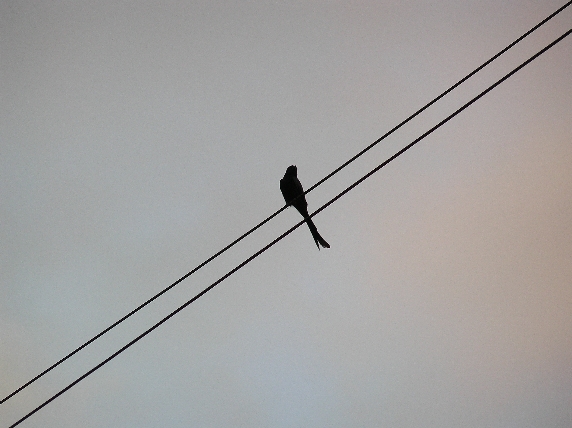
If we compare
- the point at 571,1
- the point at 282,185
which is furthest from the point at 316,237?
the point at 571,1

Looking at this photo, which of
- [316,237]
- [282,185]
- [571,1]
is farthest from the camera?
[282,185]

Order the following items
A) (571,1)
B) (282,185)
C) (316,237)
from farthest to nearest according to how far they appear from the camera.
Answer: (282,185), (316,237), (571,1)

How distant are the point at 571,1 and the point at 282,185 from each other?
3.99m

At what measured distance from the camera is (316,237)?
4.90m

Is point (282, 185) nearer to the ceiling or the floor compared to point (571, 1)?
nearer to the ceiling

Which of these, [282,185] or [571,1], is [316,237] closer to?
[282,185]

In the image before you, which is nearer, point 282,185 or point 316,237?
point 316,237

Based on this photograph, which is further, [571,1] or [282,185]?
[282,185]

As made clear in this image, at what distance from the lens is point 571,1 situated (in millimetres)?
2383

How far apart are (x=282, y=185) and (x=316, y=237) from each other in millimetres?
1326

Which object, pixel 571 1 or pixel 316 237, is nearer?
pixel 571 1

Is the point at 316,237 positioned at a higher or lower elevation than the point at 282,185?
lower

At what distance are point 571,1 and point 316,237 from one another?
119 inches
